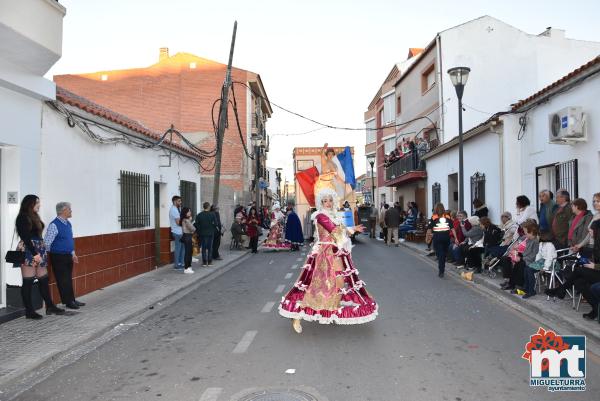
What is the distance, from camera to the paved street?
434 cm

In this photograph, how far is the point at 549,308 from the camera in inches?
288

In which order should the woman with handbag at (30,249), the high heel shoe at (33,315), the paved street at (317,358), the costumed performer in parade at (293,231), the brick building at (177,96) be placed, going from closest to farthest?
the paved street at (317,358) → the woman with handbag at (30,249) → the high heel shoe at (33,315) → the costumed performer in parade at (293,231) → the brick building at (177,96)

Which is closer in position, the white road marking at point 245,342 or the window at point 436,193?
the white road marking at point 245,342

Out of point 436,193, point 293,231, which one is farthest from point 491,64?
point 293,231

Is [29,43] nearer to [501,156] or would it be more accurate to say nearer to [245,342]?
[245,342]

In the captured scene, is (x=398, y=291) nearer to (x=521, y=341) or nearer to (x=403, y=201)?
(x=521, y=341)

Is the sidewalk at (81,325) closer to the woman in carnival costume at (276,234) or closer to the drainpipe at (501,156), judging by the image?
the woman in carnival costume at (276,234)

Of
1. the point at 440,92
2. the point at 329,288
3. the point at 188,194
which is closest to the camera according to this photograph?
the point at 329,288

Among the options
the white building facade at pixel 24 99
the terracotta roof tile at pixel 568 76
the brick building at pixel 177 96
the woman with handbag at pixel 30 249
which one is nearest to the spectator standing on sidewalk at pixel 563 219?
the terracotta roof tile at pixel 568 76

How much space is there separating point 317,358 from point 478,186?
12.3m

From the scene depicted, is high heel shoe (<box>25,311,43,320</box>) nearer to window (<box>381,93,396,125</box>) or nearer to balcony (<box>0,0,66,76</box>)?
balcony (<box>0,0,66,76</box>)

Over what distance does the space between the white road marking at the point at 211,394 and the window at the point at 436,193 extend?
17303 millimetres

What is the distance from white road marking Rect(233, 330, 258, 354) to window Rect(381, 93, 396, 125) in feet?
94.5

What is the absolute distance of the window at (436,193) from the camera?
68.0 feet
